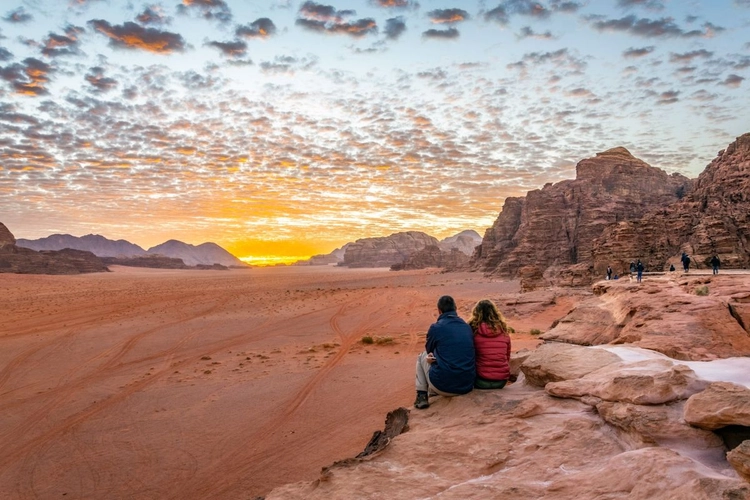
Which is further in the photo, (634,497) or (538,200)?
(538,200)

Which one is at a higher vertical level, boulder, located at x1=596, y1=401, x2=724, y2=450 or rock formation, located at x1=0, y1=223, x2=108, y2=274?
rock formation, located at x1=0, y1=223, x2=108, y2=274

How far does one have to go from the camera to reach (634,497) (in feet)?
9.50

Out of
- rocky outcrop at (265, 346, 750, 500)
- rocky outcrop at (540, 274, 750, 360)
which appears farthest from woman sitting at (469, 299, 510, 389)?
rocky outcrop at (540, 274, 750, 360)

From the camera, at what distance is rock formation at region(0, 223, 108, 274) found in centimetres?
7419

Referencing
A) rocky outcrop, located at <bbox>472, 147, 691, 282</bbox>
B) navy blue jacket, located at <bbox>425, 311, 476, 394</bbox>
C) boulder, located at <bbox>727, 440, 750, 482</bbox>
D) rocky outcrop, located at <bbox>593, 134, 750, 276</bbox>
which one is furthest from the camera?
rocky outcrop, located at <bbox>472, 147, 691, 282</bbox>

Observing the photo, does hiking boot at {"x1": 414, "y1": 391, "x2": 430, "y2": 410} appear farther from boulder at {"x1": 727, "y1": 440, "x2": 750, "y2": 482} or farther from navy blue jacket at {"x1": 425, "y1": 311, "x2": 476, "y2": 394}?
boulder at {"x1": 727, "y1": 440, "x2": 750, "y2": 482}

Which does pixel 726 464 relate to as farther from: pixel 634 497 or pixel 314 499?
pixel 314 499

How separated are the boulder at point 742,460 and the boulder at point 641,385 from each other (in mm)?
1280

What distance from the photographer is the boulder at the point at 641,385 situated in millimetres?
4262

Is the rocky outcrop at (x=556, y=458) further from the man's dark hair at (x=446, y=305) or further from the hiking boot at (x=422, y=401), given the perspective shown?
the man's dark hair at (x=446, y=305)

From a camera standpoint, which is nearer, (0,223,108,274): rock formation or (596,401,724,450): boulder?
(596,401,724,450): boulder

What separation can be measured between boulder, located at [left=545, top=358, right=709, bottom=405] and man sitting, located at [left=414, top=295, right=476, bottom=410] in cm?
111

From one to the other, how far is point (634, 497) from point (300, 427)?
6.15 m

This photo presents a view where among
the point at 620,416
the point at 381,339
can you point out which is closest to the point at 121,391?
the point at 381,339
